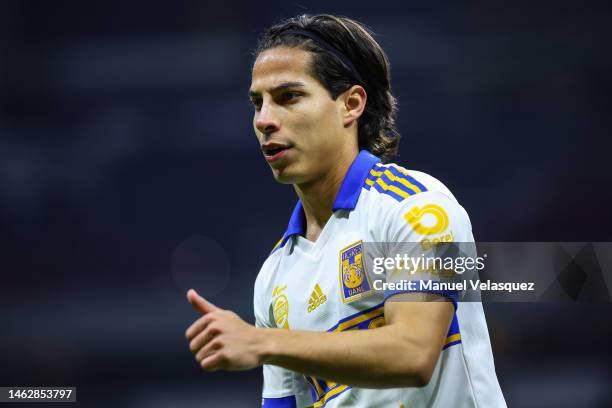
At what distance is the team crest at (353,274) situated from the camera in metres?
2.34

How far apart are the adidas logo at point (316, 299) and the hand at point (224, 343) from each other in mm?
677

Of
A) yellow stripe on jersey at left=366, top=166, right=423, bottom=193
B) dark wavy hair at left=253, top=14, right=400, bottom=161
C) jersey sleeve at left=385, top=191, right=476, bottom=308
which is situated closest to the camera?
jersey sleeve at left=385, top=191, right=476, bottom=308

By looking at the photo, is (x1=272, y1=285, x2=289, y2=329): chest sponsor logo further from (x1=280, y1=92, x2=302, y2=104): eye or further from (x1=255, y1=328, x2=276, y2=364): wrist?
(x1=255, y1=328, x2=276, y2=364): wrist

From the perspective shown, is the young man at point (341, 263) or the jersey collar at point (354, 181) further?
the jersey collar at point (354, 181)

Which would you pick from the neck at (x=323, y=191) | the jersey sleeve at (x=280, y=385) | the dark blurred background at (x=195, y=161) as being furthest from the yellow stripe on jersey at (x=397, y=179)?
the dark blurred background at (x=195, y=161)

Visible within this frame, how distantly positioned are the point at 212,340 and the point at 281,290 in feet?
3.01

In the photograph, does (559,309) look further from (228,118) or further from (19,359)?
(19,359)

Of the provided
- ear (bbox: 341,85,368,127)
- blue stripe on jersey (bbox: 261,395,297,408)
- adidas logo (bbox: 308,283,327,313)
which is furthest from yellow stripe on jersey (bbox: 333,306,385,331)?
ear (bbox: 341,85,368,127)

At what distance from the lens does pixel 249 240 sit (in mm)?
5605

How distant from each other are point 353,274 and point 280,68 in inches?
28.0

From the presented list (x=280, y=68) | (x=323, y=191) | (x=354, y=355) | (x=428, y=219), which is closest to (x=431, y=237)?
(x=428, y=219)

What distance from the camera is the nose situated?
2.56 m

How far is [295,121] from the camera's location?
2.57 meters

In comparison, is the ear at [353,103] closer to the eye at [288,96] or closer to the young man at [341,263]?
the young man at [341,263]
